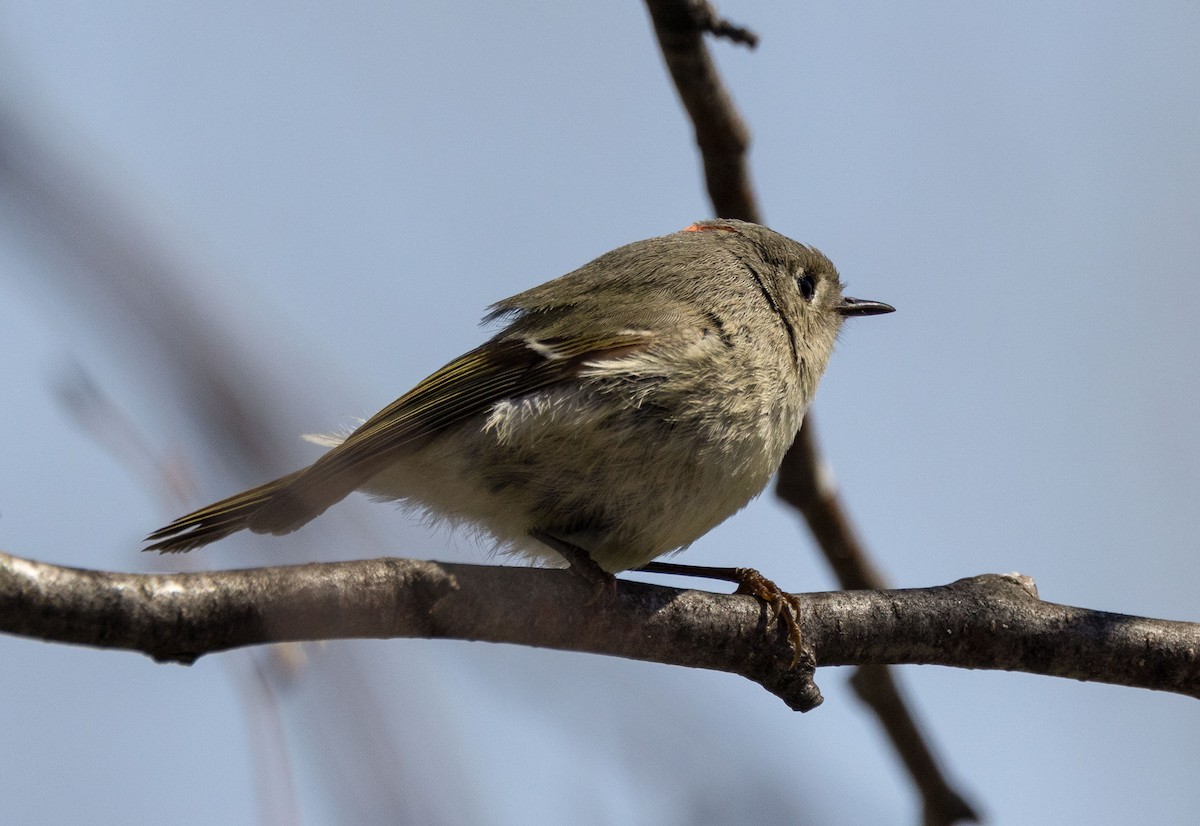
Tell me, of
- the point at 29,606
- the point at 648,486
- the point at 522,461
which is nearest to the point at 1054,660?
the point at 648,486

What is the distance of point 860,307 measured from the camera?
3.35 m

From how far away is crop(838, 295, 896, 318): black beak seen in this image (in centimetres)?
333

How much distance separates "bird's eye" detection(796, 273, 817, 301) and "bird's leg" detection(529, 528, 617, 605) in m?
1.16

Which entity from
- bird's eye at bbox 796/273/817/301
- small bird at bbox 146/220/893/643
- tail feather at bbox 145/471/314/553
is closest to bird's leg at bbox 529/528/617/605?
small bird at bbox 146/220/893/643

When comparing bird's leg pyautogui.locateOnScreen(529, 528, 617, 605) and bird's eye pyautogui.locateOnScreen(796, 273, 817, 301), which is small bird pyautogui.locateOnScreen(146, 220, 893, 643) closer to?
bird's leg pyautogui.locateOnScreen(529, 528, 617, 605)

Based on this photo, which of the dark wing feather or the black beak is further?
the black beak

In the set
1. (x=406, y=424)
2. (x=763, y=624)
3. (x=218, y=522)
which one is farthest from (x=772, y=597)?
(x=218, y=522)

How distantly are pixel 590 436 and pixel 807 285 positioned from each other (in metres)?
1.12

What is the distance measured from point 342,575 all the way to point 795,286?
1800mm

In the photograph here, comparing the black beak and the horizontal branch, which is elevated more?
the black beak

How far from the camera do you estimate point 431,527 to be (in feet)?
8.84

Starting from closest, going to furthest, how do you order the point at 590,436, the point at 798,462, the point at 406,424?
the point at 590,436, the point at 406,424, the point at 798,462

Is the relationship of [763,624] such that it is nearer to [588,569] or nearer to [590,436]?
[588,569]

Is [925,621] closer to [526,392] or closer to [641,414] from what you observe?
[641,414]
